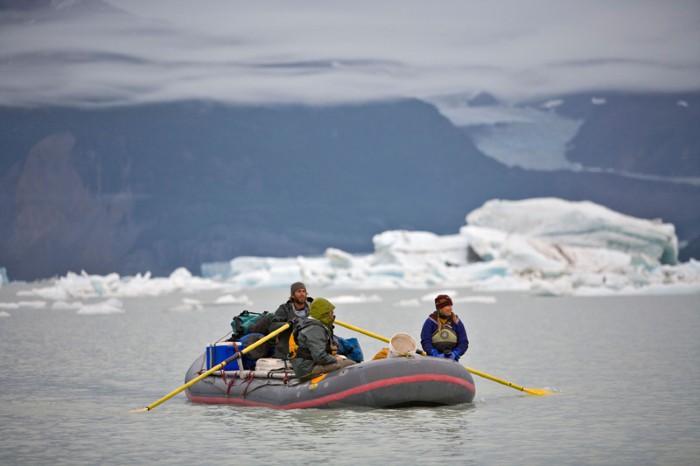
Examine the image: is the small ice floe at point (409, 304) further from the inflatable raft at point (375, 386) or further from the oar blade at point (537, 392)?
the inflatable raft at point (375, 386)

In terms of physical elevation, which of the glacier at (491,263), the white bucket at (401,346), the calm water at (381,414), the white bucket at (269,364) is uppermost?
the glacier at (491,263)

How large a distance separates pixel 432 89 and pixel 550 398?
266ft

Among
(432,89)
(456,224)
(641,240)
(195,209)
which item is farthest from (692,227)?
A: (641,240)

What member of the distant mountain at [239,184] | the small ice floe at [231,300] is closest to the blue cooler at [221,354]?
the small ice floe at [231,300]

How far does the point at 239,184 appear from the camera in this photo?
8838cm

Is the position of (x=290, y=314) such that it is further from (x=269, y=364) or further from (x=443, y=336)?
(x=443, y=336)

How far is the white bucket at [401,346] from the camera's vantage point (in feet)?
32.5

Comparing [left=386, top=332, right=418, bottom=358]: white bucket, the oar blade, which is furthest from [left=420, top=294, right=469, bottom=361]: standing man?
the oar blade

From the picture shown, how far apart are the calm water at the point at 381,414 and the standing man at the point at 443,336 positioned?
1.82ft

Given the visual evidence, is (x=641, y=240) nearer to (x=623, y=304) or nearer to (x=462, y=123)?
(x=623, y=304)

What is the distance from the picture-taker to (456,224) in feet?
287

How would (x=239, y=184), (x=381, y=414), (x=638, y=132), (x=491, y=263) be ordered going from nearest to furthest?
1. (x=381, y=414)
2. (x=491, y=263)
3. (x=239, y=184)
4. (x=638, y=132)

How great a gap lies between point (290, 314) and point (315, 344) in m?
0.56

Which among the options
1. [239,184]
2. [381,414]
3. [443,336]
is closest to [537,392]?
[443,336]
